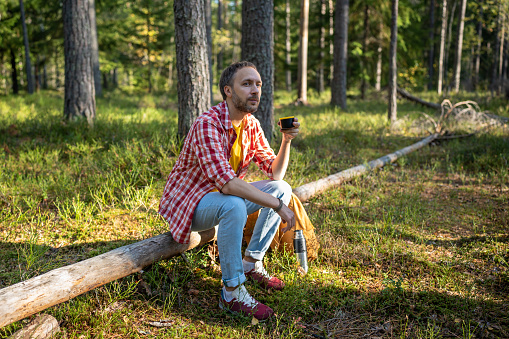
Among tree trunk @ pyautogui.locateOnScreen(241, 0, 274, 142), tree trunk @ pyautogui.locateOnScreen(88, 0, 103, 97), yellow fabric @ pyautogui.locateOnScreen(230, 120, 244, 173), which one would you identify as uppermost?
tree trunk @ pyautogui.locateOnScreen(88, 0, 103, 97)

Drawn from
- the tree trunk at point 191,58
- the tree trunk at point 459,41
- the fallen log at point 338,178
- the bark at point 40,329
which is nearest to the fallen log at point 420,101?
the tree trunk at point 459,41

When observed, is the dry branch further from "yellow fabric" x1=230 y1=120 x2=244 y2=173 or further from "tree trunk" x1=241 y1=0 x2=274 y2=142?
"yellow fabric" x1=230 y1=120 x2=244 y2=173

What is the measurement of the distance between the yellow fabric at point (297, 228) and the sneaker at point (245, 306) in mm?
787

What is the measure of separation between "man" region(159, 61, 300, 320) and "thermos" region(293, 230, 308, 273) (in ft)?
0.77

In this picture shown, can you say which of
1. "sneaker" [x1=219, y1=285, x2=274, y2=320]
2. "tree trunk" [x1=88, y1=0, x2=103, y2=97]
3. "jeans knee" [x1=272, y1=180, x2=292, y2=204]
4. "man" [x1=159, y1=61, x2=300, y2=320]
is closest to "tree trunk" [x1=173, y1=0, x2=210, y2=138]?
"man" [x1=159, y1=61, x2=300, y2=320]

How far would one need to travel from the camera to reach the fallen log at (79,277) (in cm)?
197

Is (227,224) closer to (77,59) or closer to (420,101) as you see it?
(77,59)

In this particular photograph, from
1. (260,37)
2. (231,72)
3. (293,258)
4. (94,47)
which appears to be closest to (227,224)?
(293,258)

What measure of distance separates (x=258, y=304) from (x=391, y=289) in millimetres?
1116

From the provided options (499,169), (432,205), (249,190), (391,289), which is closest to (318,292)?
(391,289)

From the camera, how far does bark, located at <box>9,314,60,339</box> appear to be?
2.04 m

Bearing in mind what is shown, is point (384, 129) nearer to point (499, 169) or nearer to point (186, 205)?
point (499, 169)

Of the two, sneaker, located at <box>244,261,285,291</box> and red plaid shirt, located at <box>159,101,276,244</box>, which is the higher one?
red plaid shirt, located at <box>159,101,276,244</box>

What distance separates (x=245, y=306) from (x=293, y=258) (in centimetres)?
82
